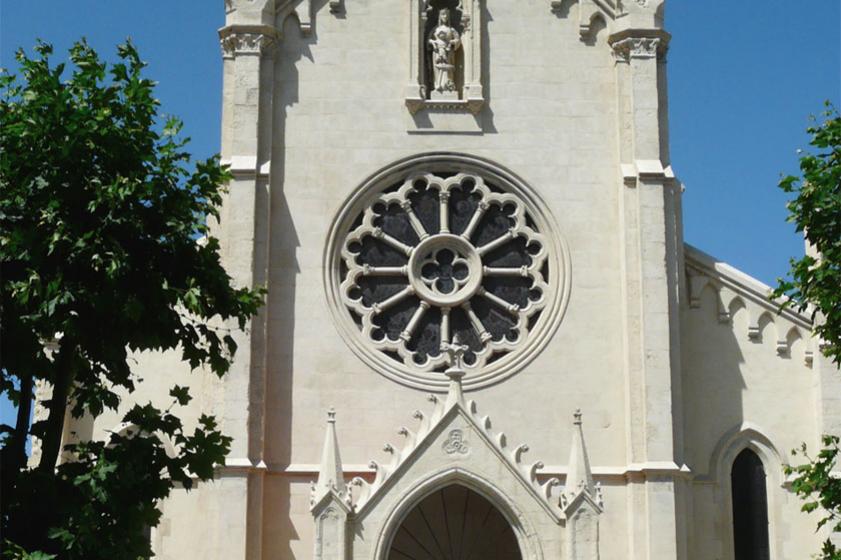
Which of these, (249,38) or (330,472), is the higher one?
(249,38)

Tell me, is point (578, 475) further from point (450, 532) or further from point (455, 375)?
point (450, 532)

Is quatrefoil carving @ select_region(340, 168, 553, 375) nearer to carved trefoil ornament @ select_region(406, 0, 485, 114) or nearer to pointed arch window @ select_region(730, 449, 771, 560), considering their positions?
carved trefoil ornament @ select_region(406, 0, 485, 114)

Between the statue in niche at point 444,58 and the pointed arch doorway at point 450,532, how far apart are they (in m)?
7.00

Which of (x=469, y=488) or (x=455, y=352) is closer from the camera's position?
(x=469, y=488)

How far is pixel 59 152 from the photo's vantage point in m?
19.9

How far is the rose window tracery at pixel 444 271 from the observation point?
1107 inches

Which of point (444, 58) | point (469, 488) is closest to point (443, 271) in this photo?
point (444, 58)

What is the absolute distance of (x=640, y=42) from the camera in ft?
94.7

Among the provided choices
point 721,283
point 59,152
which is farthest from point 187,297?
point 721,283

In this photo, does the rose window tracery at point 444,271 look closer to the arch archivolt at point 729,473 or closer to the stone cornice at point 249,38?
the stone cornice at point 249,38

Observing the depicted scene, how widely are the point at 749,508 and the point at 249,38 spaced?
11.6m

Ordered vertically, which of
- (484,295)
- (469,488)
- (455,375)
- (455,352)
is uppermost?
(484,295)

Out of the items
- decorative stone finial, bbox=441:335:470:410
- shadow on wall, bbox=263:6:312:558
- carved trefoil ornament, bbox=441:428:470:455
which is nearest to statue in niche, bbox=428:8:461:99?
shadow on wall, bbox=263:6:312:558

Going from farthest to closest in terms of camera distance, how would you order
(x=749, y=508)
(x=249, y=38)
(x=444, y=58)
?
(x=444, y=58) → (x=249, y=38) → (x=749, y=508)
